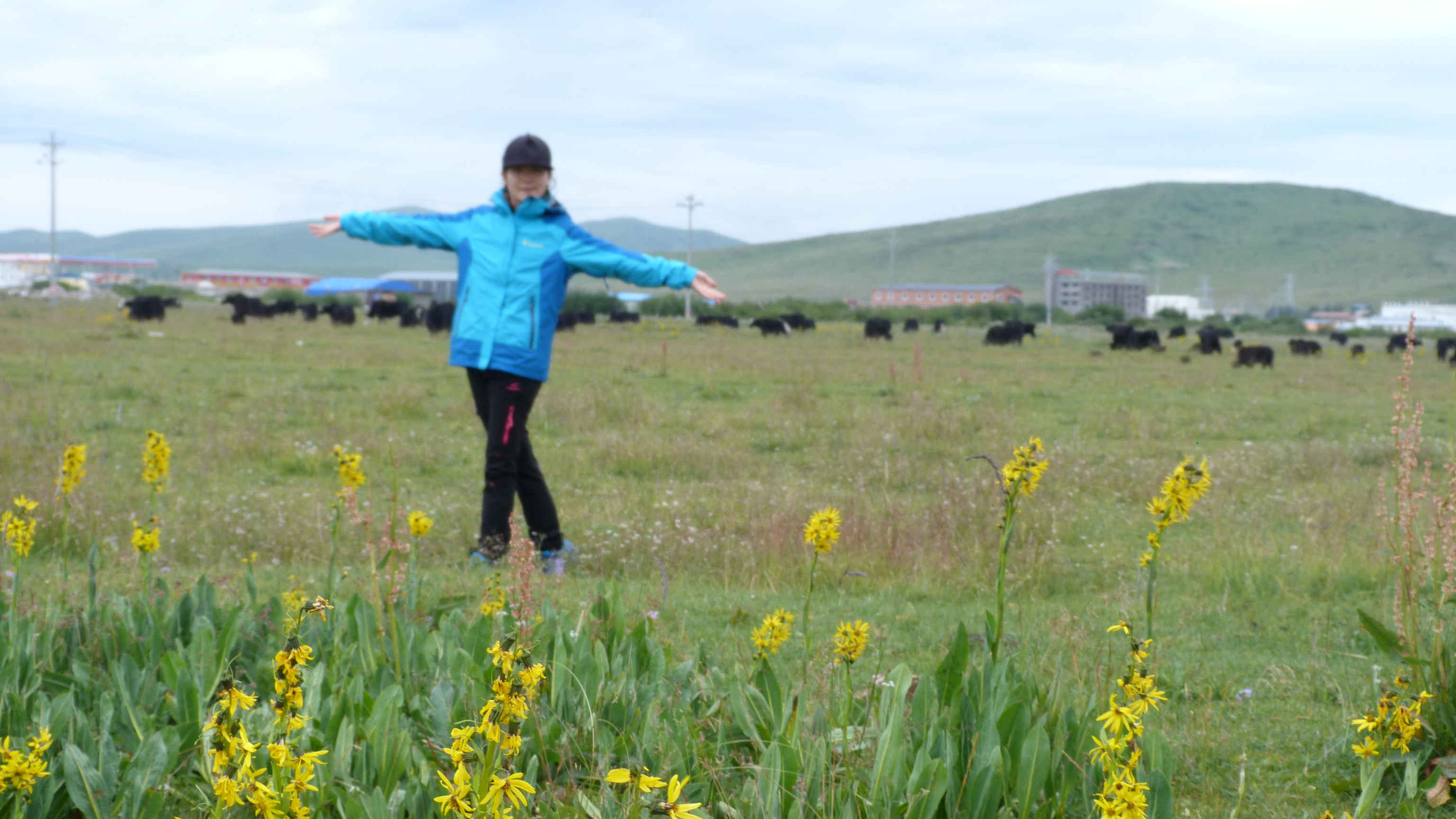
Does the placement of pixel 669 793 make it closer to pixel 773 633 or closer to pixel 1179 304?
pixel 773 633

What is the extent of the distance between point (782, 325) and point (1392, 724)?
3692 centimetres

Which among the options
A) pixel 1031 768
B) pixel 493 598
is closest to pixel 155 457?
pixel 493 598

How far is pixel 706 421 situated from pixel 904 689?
9.87 metres

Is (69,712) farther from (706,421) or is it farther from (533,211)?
(706,421)

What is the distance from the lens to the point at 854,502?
25.5 feet

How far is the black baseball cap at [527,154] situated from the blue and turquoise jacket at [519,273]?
20 cm

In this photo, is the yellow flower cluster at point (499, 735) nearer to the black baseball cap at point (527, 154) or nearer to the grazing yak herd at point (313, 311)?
the black baseball cap at point (527, 154)

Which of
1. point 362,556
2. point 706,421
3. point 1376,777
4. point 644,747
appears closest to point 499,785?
point 644,747

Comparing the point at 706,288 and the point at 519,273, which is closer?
the point at 706,288

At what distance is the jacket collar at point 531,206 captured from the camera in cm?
581

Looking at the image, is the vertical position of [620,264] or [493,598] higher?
[620,264]

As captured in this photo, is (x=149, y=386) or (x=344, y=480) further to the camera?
A: (x=149, y=386)

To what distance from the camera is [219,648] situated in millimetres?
3619

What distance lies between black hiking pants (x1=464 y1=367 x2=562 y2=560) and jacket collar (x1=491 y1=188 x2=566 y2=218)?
851 millimetres
